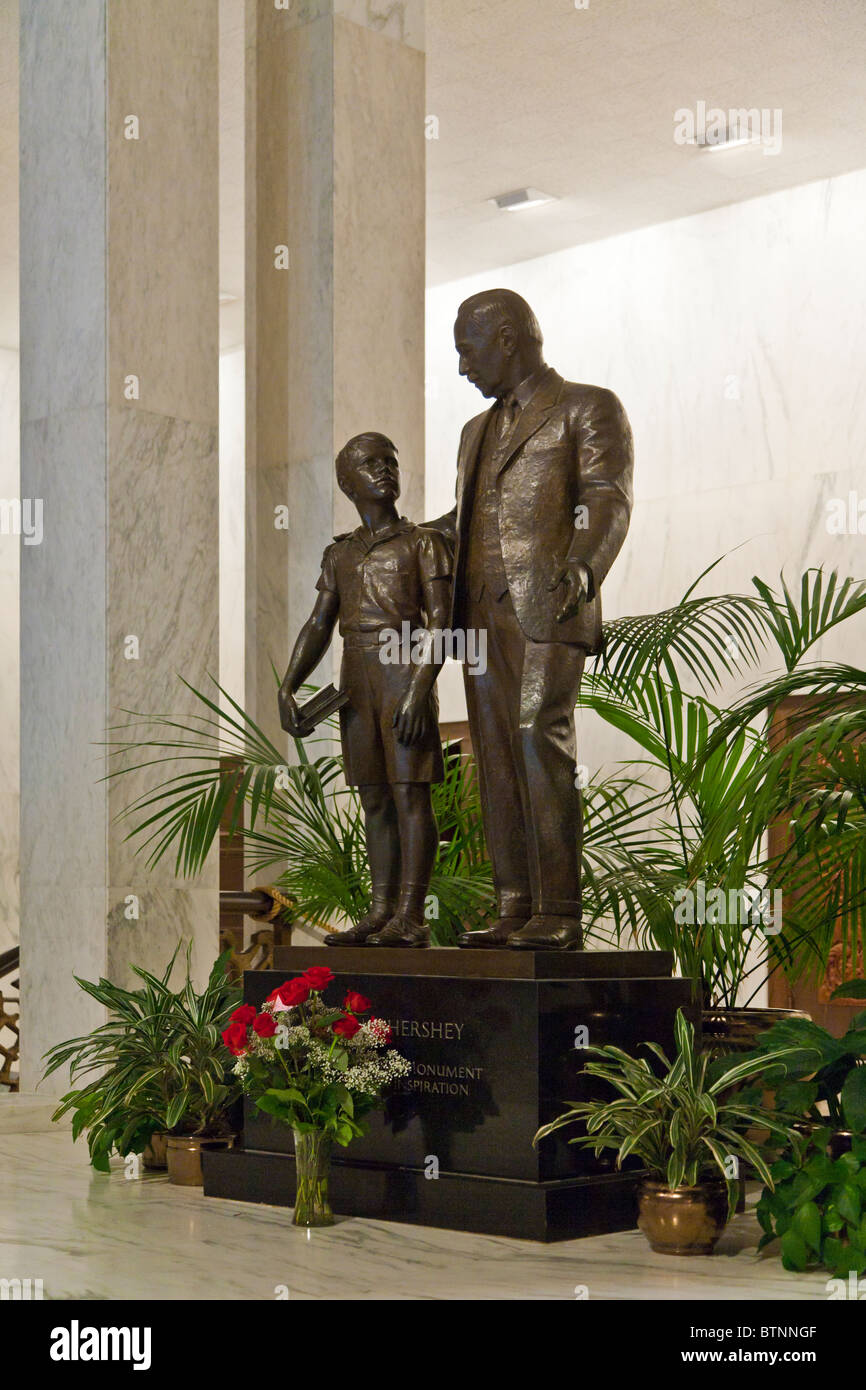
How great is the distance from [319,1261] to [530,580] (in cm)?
216

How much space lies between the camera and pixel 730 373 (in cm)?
1427

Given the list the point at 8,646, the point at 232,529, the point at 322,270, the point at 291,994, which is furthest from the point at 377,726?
the point at 8,646

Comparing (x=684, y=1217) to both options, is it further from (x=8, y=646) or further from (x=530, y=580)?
(x=8, y=646)

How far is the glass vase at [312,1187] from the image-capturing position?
520cm

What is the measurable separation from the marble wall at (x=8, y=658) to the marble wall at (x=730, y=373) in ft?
21.0

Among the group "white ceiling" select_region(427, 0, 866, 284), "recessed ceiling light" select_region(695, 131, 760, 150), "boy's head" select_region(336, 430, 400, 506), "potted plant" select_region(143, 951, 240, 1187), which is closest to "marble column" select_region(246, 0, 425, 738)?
"white ceiling" select_region(427, 0, 866, 284)

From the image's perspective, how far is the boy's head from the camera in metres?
6.13

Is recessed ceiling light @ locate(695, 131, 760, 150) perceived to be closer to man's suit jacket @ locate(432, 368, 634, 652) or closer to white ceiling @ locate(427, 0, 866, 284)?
white ceiling @ locate(427, 0, 866, 284)

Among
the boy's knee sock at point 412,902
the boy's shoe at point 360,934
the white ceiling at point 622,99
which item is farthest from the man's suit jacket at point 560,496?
the white ceiling at point 622,99

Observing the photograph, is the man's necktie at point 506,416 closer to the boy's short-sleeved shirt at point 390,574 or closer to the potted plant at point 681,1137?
the boy's short-sleeved shirt at point 390,574
